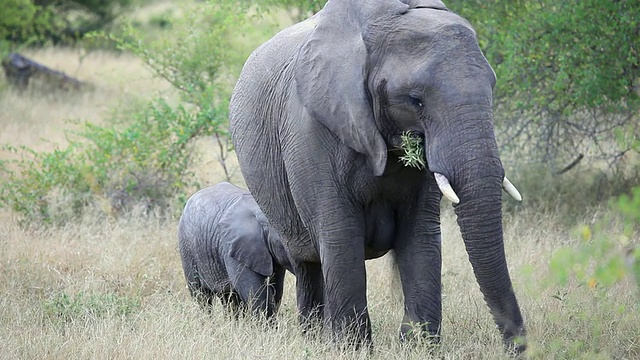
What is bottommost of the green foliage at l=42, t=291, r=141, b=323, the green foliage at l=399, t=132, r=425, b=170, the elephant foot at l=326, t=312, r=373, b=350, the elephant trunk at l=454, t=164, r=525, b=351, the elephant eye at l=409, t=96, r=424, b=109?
the green foliage at l=42, t=291, r=141, b=323

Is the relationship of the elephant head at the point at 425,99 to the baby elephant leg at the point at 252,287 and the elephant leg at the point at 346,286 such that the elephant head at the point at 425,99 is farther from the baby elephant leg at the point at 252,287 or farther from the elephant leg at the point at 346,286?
the baby elephant leg at the point at 252,287

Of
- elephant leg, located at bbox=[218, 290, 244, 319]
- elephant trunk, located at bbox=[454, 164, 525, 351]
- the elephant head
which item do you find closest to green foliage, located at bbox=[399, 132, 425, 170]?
the elephant head

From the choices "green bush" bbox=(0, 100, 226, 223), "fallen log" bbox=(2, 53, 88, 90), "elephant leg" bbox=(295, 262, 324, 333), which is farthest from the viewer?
"fallen log" bbox=(2, 53, 88, 90)

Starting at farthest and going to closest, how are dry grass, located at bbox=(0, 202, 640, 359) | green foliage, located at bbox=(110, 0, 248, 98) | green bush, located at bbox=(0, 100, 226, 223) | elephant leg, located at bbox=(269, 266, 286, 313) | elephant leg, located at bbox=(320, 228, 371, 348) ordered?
1. green foliage, located at bbox=(110, 0, 248, 98)
2. green bush, located at bbox=(0, 100, 226, 223)
3. elephant leg, located at bbox=(269, 266, 286, 313)
4. dry grass, located at bbox=(0, 202, 640, 359)
5. elephant leg, located at bbox=(320, 228, 371, 348)

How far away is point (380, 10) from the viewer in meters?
5.10

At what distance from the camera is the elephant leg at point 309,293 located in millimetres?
6395

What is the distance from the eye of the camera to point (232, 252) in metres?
6.91

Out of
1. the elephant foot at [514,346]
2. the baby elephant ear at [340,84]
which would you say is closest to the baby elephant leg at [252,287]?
the baby elephant ear at [340,84]

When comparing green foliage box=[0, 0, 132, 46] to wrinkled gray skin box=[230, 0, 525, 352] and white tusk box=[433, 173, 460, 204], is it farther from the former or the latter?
white tusk box=[433, 173, 460, 204]

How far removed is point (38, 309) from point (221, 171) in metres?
4.74

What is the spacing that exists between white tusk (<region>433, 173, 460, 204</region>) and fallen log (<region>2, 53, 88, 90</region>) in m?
13.4

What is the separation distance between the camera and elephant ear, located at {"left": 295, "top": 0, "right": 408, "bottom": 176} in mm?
5062

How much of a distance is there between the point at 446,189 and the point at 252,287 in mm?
2511

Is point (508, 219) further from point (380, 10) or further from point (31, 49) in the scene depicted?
point (31, 49)
